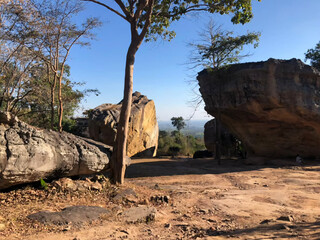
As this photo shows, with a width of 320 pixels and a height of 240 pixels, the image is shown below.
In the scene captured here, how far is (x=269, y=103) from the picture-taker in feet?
40.9

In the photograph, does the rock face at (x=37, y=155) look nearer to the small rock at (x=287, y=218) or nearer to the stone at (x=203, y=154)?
the small rock at (x=287, y=218)

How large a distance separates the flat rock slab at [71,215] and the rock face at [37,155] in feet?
3.09

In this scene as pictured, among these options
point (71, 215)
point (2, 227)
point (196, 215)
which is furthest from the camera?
point (196, 215)

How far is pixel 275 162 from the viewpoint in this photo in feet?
42.1

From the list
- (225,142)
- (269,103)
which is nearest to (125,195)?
(269,103)

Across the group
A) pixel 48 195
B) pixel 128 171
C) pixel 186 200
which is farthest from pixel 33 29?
pixel 186 200

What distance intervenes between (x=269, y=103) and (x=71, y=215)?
1125 centimetres

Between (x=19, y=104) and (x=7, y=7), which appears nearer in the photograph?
(x=7, y=7)

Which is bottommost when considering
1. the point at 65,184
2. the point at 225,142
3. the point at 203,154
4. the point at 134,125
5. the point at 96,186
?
the point at 96,186

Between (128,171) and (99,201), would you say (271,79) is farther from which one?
(99,201)

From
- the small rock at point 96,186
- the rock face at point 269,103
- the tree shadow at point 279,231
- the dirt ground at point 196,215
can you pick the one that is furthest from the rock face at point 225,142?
the tree shadow at point 279,231

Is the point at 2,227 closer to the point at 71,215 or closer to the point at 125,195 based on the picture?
the point at 71,215

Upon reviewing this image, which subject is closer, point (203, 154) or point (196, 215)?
point (196, 215)

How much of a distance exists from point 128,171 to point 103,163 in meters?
5.28
